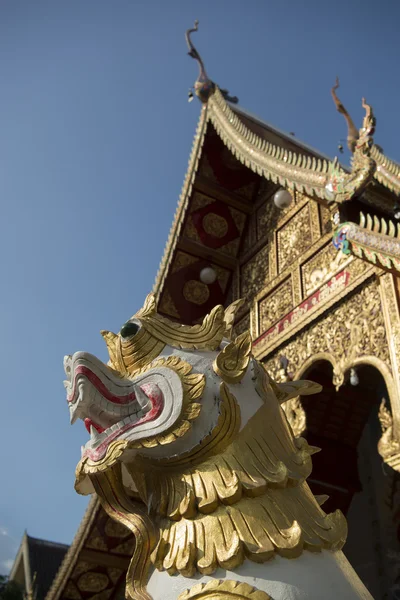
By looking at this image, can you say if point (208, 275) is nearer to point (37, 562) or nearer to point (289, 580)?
point (289, 580)

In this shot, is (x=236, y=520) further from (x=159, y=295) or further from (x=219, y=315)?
(x=159, y=295)

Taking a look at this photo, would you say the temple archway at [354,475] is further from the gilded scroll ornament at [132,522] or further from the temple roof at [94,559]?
the gilded scroll ornament at [132,522]

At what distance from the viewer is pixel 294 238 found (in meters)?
4.35

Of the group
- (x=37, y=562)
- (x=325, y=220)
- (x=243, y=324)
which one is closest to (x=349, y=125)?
(x=325, y=220)

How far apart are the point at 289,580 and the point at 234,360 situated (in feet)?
1.53

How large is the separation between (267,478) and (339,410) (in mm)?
2881

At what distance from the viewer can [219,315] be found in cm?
147

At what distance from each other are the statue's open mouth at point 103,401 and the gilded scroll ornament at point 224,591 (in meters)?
0.33

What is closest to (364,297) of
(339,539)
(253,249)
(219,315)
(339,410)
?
(339,410)

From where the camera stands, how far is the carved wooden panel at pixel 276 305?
4.02 meters

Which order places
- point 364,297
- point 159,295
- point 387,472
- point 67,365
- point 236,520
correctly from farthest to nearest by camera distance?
point 159,295, point 387,472, point 364,297, point 67,365, point 236,520

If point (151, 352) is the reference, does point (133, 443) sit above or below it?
below

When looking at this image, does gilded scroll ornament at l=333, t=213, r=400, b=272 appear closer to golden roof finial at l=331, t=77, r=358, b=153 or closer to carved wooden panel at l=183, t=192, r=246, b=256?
golden roof finial at l=331, t=77, r=358, b=153

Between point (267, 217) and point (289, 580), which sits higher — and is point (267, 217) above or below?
above
